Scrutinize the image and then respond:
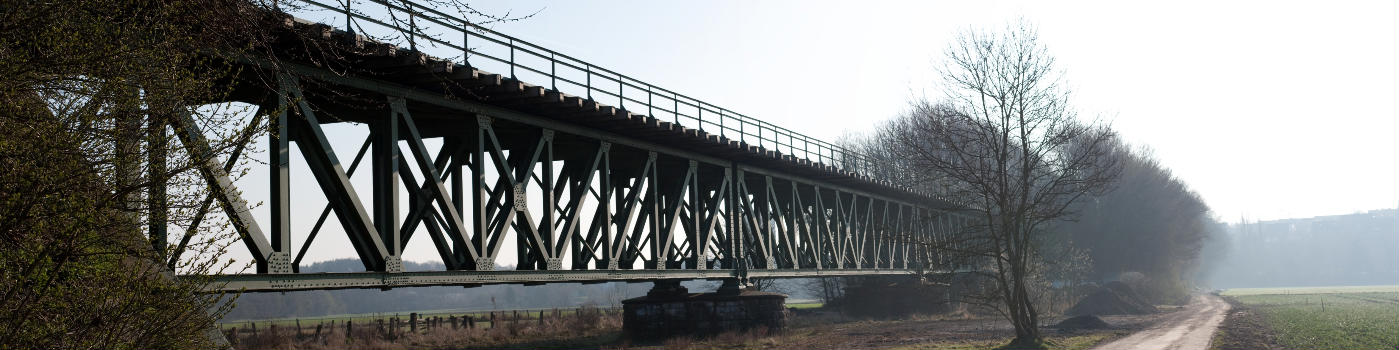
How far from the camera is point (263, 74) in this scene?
12.8 m

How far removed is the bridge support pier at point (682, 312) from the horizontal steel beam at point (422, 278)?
1.06 meters

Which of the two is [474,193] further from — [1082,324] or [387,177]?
[1082,324]

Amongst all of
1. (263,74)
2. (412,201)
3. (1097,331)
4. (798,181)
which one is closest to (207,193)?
(263,74)

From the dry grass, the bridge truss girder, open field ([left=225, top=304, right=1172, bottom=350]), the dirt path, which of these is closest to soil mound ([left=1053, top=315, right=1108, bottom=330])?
open field ([left=225, top=304, right=1172, bottom=350])

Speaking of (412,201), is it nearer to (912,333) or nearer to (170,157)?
(170,157)

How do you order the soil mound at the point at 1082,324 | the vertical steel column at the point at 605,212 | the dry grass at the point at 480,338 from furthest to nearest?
1. the soil mound at the point at 1082,324
2. the dry grass at the point at 480,338
3. the vertical steel column at the point at 605,212

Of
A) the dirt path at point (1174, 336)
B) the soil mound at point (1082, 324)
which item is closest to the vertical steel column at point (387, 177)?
the dirt path at point (1174, 336)

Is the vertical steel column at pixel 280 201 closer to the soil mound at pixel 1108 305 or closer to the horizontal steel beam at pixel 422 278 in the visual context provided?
the horizontal steel beam at pixel 422 278

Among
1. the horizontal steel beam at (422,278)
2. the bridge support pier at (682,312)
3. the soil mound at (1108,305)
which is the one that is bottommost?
the soil mound at (1108,305)

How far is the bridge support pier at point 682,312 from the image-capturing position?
2788 centimetres

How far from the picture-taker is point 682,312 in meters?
27.9

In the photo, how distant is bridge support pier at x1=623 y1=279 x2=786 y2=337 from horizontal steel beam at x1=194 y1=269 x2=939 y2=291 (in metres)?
1.06

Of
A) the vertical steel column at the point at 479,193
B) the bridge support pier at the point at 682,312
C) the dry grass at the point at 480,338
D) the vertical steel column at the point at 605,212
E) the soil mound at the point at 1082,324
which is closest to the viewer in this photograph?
the vertical steel column at the point at 479,193

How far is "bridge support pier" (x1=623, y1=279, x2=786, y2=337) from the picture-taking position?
91.5 ft
